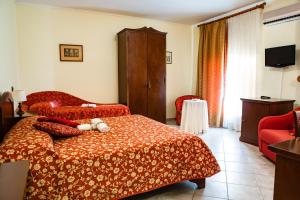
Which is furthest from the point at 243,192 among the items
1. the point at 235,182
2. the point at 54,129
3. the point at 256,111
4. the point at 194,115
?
the point at 194,115

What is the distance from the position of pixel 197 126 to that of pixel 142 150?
248 centimetres

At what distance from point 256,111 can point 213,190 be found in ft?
6.07

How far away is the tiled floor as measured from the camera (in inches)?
80.1

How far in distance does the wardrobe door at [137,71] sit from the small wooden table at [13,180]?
10.3 ft

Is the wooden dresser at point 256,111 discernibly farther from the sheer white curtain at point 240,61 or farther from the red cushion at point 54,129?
the red cushion at point 54,129

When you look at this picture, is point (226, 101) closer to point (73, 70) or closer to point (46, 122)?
point (73, 70)

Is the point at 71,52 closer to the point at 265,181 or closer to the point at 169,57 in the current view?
the point at 169,57

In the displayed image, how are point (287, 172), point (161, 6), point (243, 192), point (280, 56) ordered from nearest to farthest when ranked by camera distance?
point (287, 172) → point (243, 192) → point (280, 56) → point (161, 6)

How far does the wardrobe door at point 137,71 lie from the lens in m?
4.33

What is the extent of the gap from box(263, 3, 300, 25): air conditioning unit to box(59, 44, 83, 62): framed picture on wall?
3.48m

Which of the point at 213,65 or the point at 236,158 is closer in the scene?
the point at 236,158

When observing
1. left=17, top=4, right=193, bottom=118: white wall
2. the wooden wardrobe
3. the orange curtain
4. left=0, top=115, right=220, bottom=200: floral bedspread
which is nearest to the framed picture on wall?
left=17, top=4, right=193, bottom=118: white wall

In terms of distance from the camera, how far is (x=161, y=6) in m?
4.12

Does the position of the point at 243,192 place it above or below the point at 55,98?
below
